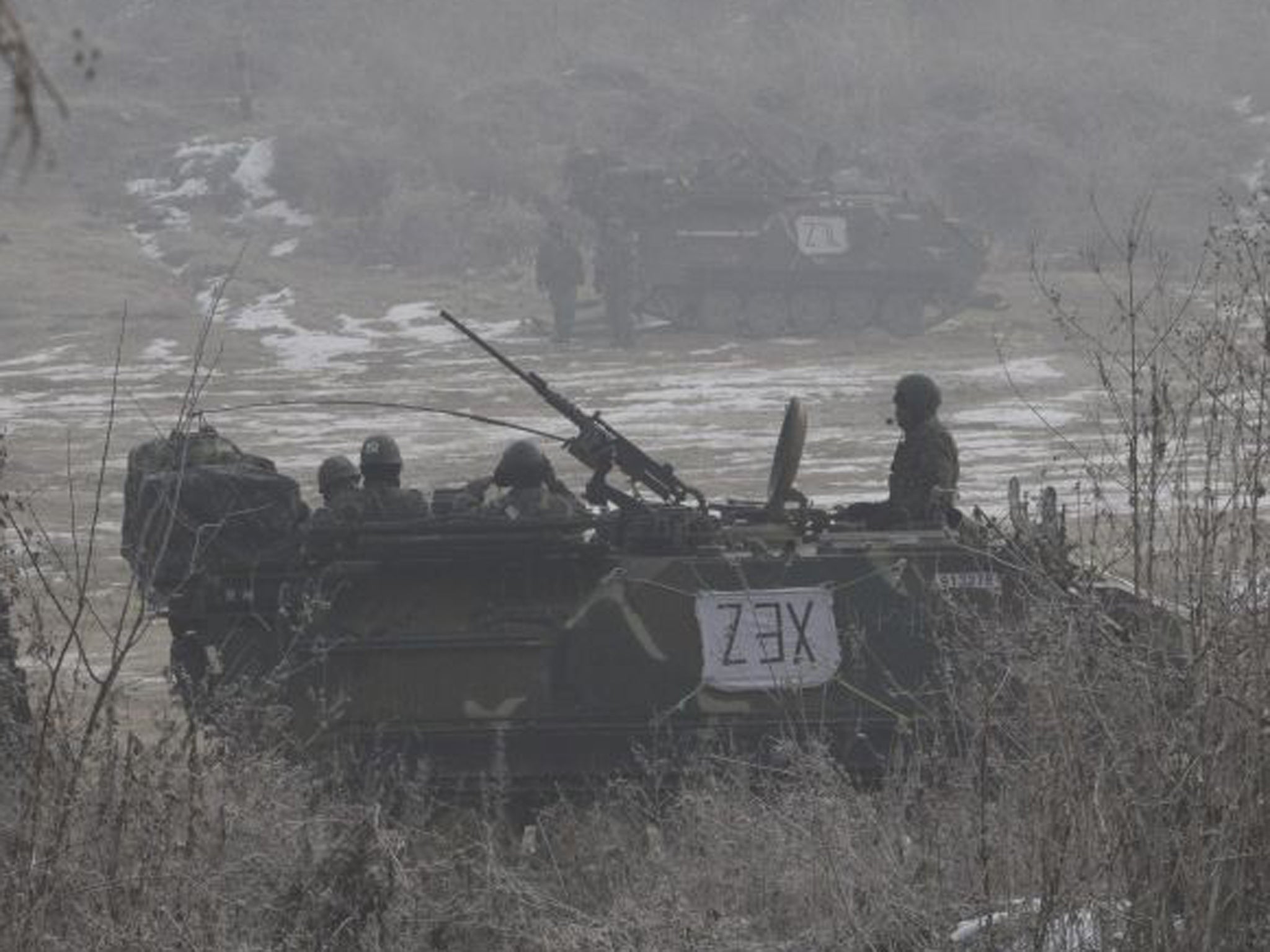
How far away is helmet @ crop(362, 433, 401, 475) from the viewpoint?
955 cm

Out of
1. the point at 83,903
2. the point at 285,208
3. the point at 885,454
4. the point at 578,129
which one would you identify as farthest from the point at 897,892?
the point at 578,129

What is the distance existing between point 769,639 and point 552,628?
80 cm

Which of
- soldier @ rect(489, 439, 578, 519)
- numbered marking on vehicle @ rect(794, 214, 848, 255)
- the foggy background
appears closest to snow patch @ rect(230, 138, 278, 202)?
the foggy background

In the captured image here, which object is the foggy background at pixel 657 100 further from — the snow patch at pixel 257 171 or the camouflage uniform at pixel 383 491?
the camouflage uniform at pixel 383 491

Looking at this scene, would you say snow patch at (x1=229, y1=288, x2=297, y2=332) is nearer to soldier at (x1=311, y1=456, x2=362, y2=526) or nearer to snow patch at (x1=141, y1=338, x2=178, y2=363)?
snow patch at (x1=141, y1=338, x2=178, y2=363)

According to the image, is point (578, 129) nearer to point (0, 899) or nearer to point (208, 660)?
point (208, 660)

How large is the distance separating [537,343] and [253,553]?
87.5 ft

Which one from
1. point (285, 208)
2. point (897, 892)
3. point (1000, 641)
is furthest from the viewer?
point (285, 208)

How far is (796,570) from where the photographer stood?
30.4 feet

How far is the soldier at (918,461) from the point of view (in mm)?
9992

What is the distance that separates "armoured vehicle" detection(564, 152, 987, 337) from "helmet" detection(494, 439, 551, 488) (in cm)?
2622

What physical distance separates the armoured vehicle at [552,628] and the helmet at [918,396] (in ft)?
2.50

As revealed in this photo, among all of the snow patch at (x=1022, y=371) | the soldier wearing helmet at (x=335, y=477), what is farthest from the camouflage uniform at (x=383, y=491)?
the snow patch at (x=1022, y=371)

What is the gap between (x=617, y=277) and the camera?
116ft
